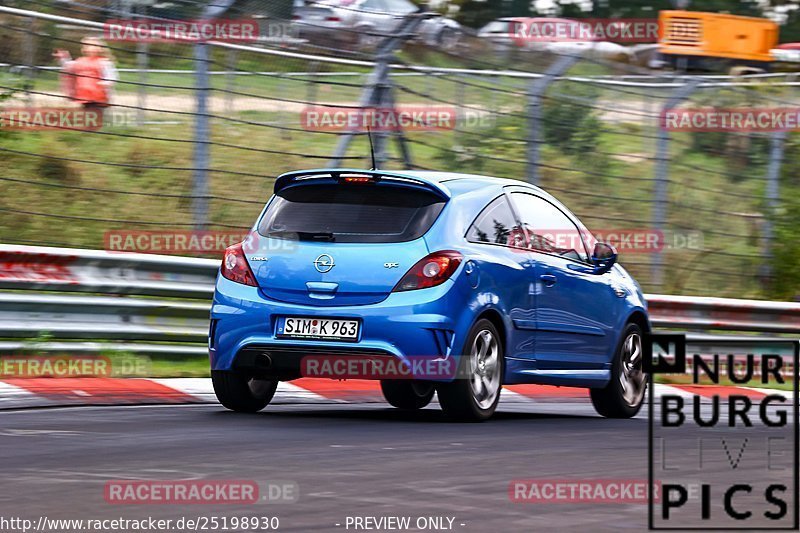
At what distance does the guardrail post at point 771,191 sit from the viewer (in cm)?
1766

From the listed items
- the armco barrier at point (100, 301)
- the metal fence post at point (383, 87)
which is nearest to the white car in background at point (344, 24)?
the metal fence post at point (383, 87)

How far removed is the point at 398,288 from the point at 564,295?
1651mm

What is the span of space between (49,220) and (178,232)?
6.34ft

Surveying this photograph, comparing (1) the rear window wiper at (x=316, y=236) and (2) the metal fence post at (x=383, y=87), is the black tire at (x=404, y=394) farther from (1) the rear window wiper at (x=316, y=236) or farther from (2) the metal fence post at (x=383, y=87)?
(2) the metal fence post at (x=383, y=87)

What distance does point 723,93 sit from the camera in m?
18.4

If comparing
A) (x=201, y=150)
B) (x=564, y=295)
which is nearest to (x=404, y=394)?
(x=564, y=295)

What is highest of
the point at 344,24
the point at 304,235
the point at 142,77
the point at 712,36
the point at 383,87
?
the point at 344,24

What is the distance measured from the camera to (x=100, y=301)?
11.9 m

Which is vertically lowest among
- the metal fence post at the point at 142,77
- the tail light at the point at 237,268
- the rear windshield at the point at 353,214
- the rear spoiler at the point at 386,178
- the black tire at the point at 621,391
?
the black tire at the point at 621,391

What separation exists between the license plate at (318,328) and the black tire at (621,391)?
2.55 metres

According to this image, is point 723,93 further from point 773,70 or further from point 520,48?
point 773,70

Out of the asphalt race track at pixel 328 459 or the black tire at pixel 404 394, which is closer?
the asphalt race track at pixel 328 459

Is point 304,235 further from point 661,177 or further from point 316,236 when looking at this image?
point 661,177

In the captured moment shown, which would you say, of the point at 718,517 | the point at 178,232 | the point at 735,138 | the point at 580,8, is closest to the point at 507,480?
the point at 718,517
